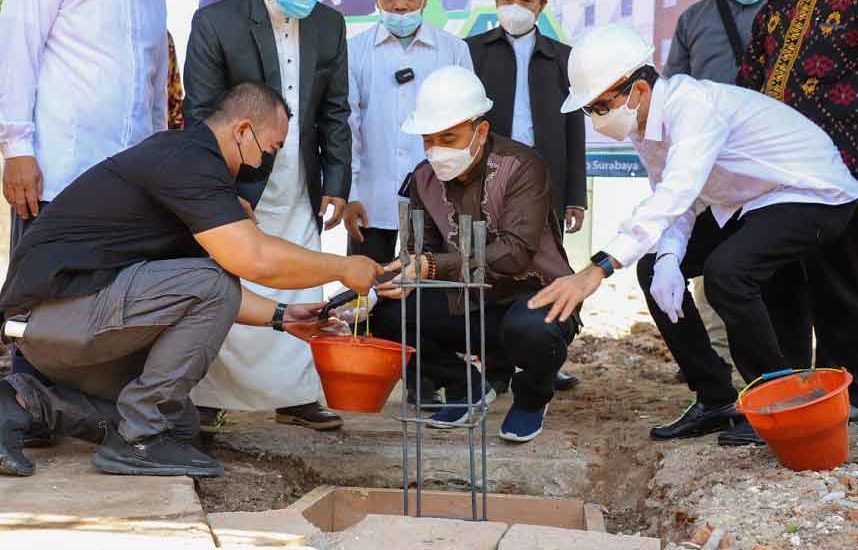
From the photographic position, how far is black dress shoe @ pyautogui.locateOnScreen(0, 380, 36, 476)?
3979 mm

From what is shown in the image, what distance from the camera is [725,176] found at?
15.0 feet

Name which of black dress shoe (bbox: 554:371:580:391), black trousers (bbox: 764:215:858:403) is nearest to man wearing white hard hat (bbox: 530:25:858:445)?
black trousers (bbox: 764:215:858:403)

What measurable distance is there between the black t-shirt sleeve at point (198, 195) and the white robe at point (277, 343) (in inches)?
41.1

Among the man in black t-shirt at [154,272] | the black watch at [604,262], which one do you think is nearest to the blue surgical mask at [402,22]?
the man in black t-shirt at [154,272]

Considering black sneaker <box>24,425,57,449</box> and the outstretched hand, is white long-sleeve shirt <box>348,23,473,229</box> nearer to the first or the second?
black sneaker <box>24,425,57,449</box>

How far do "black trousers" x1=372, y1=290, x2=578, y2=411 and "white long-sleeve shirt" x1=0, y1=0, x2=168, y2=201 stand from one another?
55.0 inches

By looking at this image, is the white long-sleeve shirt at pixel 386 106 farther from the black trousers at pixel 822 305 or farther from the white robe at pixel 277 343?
the black trousers at pixel 822 305

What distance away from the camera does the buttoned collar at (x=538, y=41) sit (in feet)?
18.9

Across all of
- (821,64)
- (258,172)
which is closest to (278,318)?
(258,172)

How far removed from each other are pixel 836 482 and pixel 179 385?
218 cm

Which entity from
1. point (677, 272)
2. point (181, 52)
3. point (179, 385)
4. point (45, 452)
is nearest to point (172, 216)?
point (179, 385)

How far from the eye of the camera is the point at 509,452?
16.2 feet

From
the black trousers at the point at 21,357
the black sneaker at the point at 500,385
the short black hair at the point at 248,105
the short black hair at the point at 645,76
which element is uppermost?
the short black hair at the point at 645,76

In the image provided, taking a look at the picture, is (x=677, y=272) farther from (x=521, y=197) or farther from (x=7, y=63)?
(x=7, y=63)
